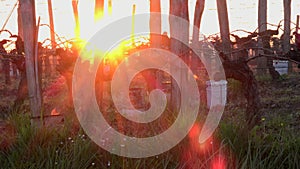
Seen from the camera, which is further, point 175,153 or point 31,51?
point 31,51

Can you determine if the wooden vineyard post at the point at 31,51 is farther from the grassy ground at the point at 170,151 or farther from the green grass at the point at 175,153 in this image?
the green grass at the point at 175,153

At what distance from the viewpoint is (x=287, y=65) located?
534 inches

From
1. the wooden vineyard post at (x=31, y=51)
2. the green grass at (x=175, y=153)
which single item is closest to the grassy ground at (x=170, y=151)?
the green grass at (x=175, y=153)

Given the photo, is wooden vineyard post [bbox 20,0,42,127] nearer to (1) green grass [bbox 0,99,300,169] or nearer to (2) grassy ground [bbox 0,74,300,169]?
(2) grassy ground [bbox 0,74,300,169]

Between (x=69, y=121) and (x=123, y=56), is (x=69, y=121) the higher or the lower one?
the lower one

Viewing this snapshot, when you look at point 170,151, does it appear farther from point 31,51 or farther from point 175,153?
point 31,51

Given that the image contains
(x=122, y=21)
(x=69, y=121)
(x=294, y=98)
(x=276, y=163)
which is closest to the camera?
(x=276, y=163)

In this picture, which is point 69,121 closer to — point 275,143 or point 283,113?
point 275,143

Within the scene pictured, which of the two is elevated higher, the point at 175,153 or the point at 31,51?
the point at 31,51

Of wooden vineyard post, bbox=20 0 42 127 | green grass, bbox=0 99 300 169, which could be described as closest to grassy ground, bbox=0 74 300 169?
green grass, bbox=0 99 300 169

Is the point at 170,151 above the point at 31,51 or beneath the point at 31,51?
beneath

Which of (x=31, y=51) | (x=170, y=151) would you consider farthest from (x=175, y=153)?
(x=31, y=51)

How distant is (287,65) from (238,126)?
10.7m

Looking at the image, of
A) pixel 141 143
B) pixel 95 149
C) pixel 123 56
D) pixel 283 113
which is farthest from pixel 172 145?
pixel 283 113
